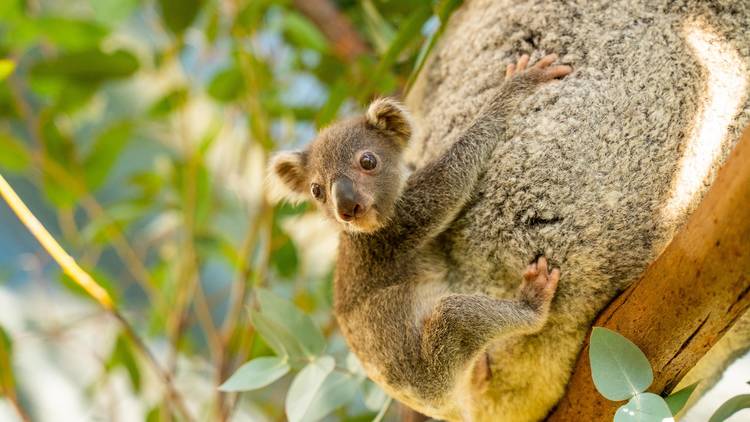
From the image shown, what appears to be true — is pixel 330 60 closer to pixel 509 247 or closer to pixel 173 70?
pixel 173 70

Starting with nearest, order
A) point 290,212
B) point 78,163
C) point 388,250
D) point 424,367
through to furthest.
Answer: point 424,367 → point 388,250 → point 290,212 → point 78,163

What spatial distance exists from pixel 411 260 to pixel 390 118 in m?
0.45

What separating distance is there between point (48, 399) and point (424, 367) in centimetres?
293

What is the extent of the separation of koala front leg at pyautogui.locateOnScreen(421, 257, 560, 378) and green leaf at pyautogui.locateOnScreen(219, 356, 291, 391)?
34 centimetres

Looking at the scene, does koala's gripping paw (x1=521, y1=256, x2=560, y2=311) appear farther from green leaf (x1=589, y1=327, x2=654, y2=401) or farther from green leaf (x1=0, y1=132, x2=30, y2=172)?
green leaf (x1=0, y1=132, x2=30, y2=172)

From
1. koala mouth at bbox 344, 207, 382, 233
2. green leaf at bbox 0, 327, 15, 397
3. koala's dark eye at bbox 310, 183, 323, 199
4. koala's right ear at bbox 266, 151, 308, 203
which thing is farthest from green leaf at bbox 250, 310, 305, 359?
green leaf at bbox 0, 327, 15, 397

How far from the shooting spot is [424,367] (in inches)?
65.8

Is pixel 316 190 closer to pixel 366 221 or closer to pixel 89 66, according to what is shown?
pixel 366 221

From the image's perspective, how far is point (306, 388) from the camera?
1702 mm

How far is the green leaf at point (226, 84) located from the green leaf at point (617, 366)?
6.61 ft

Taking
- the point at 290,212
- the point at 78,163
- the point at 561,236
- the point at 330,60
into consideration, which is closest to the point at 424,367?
the point at 561,236

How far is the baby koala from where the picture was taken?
154 cm

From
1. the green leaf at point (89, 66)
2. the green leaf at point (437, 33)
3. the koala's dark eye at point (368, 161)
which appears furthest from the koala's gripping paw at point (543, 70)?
the green leaf at point (89, 66)

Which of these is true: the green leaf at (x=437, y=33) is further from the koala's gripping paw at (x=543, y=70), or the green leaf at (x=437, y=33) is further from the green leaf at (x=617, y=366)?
the green leaf at (x=617, y=366)
